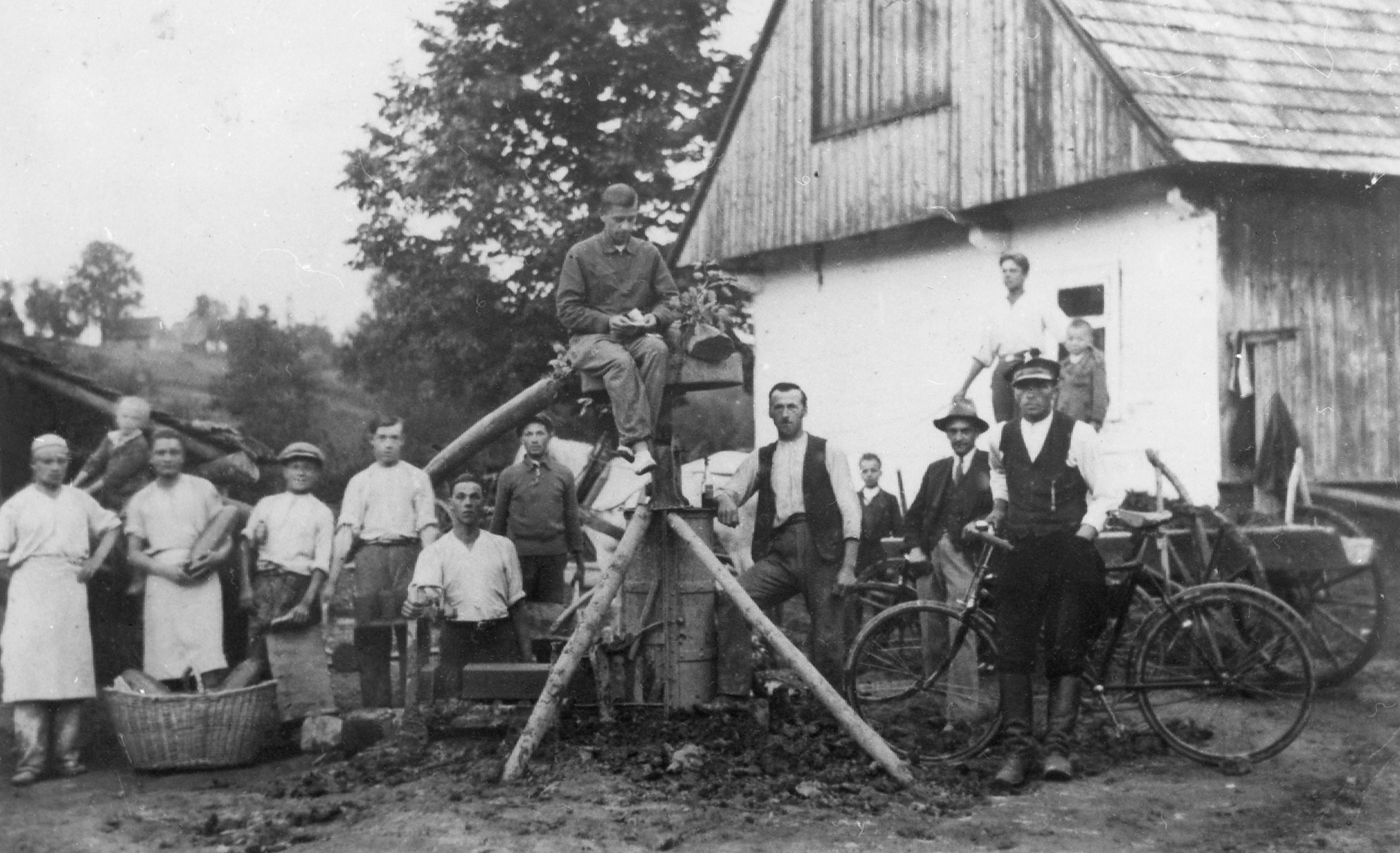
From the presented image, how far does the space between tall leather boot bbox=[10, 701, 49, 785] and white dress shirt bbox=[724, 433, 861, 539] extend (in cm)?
399

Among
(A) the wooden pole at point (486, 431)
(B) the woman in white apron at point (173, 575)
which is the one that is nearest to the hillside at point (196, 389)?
(A) the wooden pole at point (486, 431)

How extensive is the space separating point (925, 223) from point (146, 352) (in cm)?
2416

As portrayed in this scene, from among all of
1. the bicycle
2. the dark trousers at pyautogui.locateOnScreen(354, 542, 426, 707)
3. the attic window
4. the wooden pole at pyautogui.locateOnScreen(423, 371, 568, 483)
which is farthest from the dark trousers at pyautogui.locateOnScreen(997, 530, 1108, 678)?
the attic window

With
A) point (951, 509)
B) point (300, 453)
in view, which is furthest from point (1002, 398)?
point (300, 453)

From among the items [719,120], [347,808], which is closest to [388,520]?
[347,808]

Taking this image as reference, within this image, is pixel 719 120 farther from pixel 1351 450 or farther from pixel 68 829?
pixel 68 829

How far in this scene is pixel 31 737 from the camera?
7.67 m

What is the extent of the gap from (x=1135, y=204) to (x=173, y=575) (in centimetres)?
843

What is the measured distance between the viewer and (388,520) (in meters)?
9.10

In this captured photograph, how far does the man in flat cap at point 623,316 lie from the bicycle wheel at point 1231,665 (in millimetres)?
2709

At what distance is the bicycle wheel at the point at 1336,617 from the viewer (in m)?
8.65

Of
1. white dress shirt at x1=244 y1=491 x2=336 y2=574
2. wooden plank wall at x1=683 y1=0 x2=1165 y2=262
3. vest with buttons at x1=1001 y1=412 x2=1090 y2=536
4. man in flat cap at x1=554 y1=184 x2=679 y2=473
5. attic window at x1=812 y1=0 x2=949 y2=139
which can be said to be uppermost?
attic window at x1=812 y1=0 x2=949 y2=139

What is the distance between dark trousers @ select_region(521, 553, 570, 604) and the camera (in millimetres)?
9180

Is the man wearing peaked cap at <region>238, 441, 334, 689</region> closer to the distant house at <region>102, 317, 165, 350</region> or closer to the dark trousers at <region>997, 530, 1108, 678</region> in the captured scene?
the dark trousers at <region>997, 530, 1108, 678</region>
